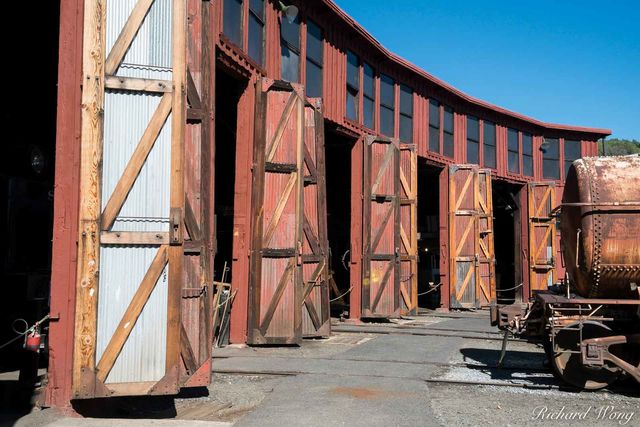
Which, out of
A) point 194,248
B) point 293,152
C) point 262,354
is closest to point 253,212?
point 293,152

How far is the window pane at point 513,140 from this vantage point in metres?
27.7

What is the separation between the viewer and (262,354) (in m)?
11.3

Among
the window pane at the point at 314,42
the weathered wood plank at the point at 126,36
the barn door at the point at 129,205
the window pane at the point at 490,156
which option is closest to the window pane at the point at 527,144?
the window pane at the point at 490,156

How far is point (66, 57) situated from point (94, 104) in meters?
0.69

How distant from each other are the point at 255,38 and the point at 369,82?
7.33 meters

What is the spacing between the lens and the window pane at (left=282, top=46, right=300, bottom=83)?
1481cm

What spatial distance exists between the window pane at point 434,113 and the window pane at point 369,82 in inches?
164

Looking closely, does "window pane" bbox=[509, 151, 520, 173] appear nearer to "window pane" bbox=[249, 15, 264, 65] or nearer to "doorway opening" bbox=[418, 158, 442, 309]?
"doorway opening" bbox=[418, 158, 442, 309]

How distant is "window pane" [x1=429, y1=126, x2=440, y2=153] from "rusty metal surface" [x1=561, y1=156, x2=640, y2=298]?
1396cm

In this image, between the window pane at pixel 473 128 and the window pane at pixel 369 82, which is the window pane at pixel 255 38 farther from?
the window pane at pixel 473 128

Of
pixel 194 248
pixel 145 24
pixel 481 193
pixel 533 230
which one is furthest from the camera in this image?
pixel 533 230

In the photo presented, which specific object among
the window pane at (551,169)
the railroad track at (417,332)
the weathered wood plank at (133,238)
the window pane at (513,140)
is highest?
the window pane at (513,140)

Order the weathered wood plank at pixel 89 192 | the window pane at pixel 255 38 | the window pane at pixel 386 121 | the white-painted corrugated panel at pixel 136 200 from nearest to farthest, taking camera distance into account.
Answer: the weathered wood plank at pixel 89 192, the white-painted corrugated panel at pixel 136 200, the window pane at pixel 255 38, the window pane at pixel 386 121

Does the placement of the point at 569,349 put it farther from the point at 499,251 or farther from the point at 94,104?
the point at 499,251
